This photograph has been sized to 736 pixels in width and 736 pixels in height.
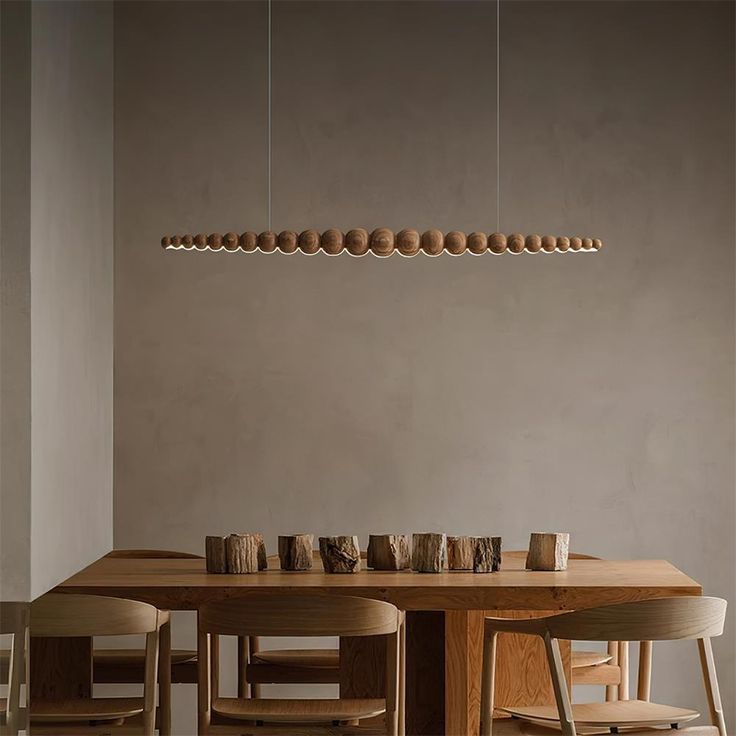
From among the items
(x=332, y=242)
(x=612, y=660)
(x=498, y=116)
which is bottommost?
(x=612, y=660)

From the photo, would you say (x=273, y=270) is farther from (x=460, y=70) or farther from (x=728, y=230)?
(x=728, y=230)

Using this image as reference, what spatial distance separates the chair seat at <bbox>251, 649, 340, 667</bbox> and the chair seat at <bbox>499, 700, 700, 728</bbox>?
39.0 inches

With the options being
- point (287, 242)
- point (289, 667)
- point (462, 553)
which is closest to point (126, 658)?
point (289, 667)

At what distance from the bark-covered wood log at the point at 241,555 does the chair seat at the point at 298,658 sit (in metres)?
0.61

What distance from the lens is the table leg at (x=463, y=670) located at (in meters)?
3.27

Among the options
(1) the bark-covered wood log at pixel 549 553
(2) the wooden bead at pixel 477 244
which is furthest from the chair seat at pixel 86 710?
(2) the wooden bead at pixel 477 244

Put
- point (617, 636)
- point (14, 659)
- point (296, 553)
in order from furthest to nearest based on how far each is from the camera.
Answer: point (296, 553), point (617, 636), point (14, 659)

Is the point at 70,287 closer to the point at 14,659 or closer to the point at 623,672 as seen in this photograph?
the point at 623,672

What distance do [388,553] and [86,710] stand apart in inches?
40.6

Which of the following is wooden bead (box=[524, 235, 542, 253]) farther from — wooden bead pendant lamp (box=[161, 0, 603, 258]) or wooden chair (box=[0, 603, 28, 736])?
wooden chair (box=[0, 603, 28, 736])

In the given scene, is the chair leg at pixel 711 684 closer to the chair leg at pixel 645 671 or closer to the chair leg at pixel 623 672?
the chair leg at pixel 645 671

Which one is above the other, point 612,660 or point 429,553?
point 429,553

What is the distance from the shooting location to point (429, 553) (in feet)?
11.3

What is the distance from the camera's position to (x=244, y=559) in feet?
11.5
